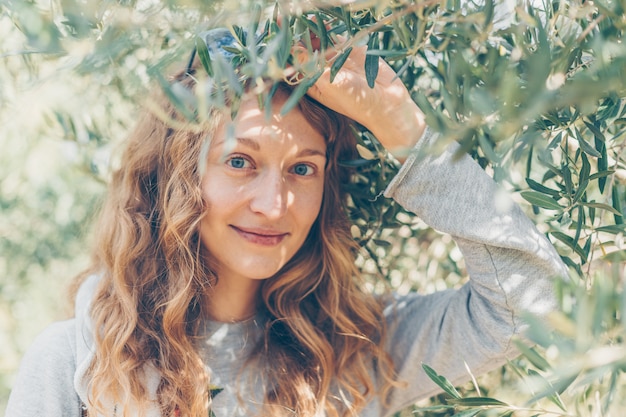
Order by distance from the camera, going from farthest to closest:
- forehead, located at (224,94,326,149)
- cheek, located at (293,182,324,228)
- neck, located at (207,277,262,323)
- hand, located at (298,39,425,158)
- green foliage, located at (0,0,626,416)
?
1. neck, located at (207,277,262,323)
2. cheek, located at (293,182,324,228)
3. forehead, located at (224,94,326,149)
4. hand, located at (298,39,425,158)
5. green foliage, located at (0,0,626,416)

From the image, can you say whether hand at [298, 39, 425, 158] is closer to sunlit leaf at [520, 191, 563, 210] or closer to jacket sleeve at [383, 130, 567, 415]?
jacket sleeve at [383, 130, 567, 415]

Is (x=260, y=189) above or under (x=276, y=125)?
under

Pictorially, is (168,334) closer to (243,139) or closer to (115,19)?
(243,139)

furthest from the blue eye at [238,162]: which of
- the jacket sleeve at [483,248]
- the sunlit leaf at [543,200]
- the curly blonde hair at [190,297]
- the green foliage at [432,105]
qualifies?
the sunlit leaf at [543,200]

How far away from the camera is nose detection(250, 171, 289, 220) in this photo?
1.77m

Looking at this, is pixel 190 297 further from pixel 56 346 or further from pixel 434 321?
pixel 434 321

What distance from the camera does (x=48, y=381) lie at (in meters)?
1.80

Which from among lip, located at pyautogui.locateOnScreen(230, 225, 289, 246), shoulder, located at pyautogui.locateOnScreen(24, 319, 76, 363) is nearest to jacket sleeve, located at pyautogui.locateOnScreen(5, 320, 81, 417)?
shoulder, located at pyautogui.locateOnScreen(24, 319, 76, 363)

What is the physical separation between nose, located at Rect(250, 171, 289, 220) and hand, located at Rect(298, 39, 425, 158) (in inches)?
10.3

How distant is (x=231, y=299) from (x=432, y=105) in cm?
83

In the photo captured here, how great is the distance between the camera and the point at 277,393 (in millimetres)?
2010

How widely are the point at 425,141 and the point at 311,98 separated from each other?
15.2 inches

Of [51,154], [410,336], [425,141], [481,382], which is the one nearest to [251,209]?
[425,141]

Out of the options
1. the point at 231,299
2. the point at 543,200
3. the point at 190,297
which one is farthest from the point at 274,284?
the point at 543,200
